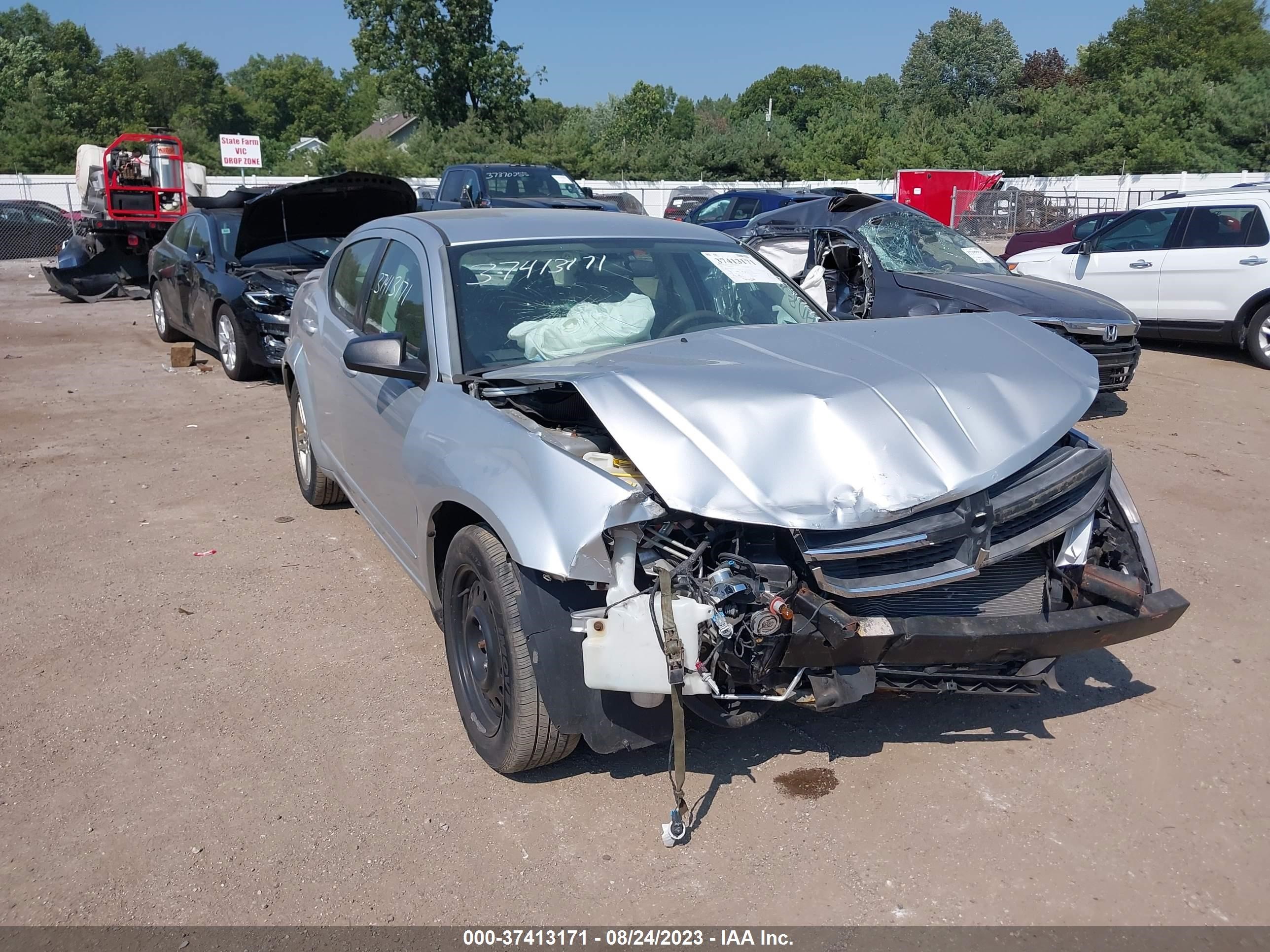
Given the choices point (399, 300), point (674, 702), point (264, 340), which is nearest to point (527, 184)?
point (264, 340)

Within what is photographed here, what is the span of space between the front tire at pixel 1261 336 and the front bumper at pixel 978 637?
9256 millimetres

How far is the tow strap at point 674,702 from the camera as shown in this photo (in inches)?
110

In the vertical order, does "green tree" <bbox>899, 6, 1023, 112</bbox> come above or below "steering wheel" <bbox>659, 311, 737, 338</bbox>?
above

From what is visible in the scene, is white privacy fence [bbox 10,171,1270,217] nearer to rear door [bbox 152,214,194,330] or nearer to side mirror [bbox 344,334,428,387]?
rear door [bbox 152,214,194,330]

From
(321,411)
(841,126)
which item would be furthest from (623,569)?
(841,126)

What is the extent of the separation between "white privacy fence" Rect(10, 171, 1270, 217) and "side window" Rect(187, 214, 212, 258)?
775 inches

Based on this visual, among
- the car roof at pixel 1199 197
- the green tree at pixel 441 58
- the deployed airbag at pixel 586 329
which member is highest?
the green tree at pixel 441 58

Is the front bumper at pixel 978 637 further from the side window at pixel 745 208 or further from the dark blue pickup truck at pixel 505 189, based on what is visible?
the side window at pixel 745 208

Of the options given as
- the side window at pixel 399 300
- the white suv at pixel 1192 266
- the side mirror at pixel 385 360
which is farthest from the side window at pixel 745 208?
the side mirror at pixel 385 360

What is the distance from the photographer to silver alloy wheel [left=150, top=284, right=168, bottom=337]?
41.2ft

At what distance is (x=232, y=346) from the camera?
10188 millimetres

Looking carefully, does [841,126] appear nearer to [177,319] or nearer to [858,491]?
[177,319]

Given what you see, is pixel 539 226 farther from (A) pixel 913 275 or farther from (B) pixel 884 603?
(A) pixel 913 275

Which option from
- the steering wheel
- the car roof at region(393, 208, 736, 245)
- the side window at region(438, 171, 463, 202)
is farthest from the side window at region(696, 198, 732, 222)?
the steering wheel
